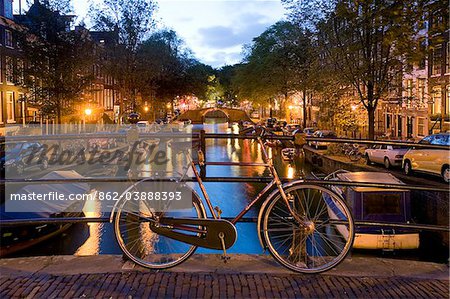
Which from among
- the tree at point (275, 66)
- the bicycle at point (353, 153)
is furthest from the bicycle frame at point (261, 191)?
the tree at point (275, 66)

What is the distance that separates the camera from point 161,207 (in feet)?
14.9

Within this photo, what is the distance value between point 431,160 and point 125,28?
30160 millimetres

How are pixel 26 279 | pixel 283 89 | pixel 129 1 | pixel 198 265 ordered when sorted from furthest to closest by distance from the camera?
pixel 283 89 < pixel 129 1 < pixel 198 265 < pixel 26 279

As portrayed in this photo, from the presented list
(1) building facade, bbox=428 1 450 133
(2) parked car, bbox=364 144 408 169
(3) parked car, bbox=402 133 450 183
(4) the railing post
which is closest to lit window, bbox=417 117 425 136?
(1) building facade, bbox=428 1 450 133

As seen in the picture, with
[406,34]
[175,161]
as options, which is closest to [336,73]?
[406,34]

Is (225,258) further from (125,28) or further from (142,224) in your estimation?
(125,28)

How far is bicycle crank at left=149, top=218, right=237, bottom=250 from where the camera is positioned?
4328mm

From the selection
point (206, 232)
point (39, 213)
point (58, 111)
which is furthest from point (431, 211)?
point (58, 111)

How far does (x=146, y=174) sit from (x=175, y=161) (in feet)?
2.75

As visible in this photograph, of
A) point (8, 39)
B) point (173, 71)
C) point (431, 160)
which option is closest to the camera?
point (431, 160)

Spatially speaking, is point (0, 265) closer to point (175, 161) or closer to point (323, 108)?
point (175, 161)

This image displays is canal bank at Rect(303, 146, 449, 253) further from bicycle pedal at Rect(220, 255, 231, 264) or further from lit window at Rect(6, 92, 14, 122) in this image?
lit window at Rect(6, 92, 14, 122)

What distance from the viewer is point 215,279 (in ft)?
13.7

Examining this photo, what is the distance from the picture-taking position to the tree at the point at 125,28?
141ft
